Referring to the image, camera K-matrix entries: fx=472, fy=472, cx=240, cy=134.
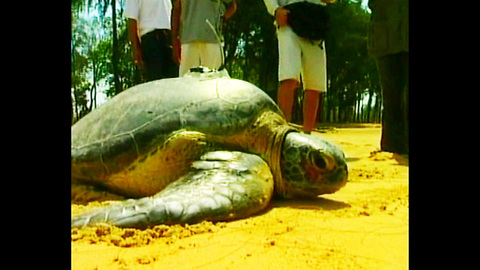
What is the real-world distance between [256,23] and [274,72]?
1553 mm

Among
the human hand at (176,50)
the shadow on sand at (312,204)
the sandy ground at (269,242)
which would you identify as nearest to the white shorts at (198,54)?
the human hand at (176,50)

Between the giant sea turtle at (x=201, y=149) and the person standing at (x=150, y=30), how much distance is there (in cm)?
123

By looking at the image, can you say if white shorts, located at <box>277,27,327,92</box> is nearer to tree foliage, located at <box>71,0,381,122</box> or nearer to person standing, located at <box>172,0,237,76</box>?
person standing, located at <box>172,0,237,76</box>

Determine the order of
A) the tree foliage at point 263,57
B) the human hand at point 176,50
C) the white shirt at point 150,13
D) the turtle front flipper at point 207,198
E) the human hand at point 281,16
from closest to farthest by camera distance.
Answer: the turtle front flipper at point 207,198
the human hand at point 281,16
the white shirt at point 150,13
the human hand at point 176,50
the tree foliage at point 263,57

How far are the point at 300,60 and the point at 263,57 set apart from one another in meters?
11.4

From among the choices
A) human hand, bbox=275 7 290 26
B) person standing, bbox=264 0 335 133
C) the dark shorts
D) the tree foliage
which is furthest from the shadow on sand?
the tree foliage

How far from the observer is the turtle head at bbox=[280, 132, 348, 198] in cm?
190

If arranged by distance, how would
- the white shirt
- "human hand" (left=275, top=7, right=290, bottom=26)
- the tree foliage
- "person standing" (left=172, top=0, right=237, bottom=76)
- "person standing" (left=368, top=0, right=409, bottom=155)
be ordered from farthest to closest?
the tree foliage
"person standing" (left=368, top=0, right=409, bottom=155)
the white shirt
"person standing" (left=172, top=0, right=237, bottom=76)
"human hand" (left=275, top=7, right=290, bottom=26)

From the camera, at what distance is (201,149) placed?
6.28 ft

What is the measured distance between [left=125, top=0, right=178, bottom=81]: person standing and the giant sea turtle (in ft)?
4.04

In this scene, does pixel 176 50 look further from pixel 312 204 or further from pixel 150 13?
pixel 312 204

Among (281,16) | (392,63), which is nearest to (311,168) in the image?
(281,16)

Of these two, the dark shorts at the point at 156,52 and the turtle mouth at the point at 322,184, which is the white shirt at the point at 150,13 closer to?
the dark shorts at the point at 156,52

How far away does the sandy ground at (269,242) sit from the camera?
3.59 feet
